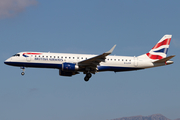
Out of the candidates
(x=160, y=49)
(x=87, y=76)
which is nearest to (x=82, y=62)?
(x=87, y=76)

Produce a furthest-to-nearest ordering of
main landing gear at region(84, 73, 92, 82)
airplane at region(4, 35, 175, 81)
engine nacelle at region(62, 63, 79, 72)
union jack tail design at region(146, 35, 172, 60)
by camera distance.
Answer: union jack tail design at region(146, 35, 172, 60) < main landing gear at region(84, 73, 92, 82) < airplane at region(4, 35, 175, 81) < engine nacelle at region(62, 63, 79, 72)

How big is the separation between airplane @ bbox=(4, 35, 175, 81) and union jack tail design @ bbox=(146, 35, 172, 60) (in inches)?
73.3

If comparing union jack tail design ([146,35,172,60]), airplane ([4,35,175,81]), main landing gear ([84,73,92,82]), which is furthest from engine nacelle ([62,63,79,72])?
union jack tail design ([146,35,172,60])

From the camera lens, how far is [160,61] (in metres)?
44.6

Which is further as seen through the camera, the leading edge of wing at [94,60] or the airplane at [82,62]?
the airplane at [82,62]

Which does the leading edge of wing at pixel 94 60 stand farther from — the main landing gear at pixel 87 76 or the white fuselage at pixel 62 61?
the main landing gear at pixel 87 76

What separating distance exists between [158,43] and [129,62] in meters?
8.47

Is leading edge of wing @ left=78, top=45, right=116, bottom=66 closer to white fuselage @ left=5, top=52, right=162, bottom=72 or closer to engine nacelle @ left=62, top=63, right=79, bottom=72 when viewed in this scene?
engine nacelle @ left=62, top=63, right=79, bottom=72

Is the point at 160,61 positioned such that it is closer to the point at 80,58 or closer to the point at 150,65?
the point at 150,65

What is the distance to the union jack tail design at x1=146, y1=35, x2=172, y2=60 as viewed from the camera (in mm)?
47434

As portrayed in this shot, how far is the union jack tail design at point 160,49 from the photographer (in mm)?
47434

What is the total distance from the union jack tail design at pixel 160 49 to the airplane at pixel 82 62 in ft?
6.11

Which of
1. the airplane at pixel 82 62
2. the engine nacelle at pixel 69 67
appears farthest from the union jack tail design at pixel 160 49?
the engine nacelle at pixel 69 67

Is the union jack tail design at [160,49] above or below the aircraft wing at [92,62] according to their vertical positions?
above
